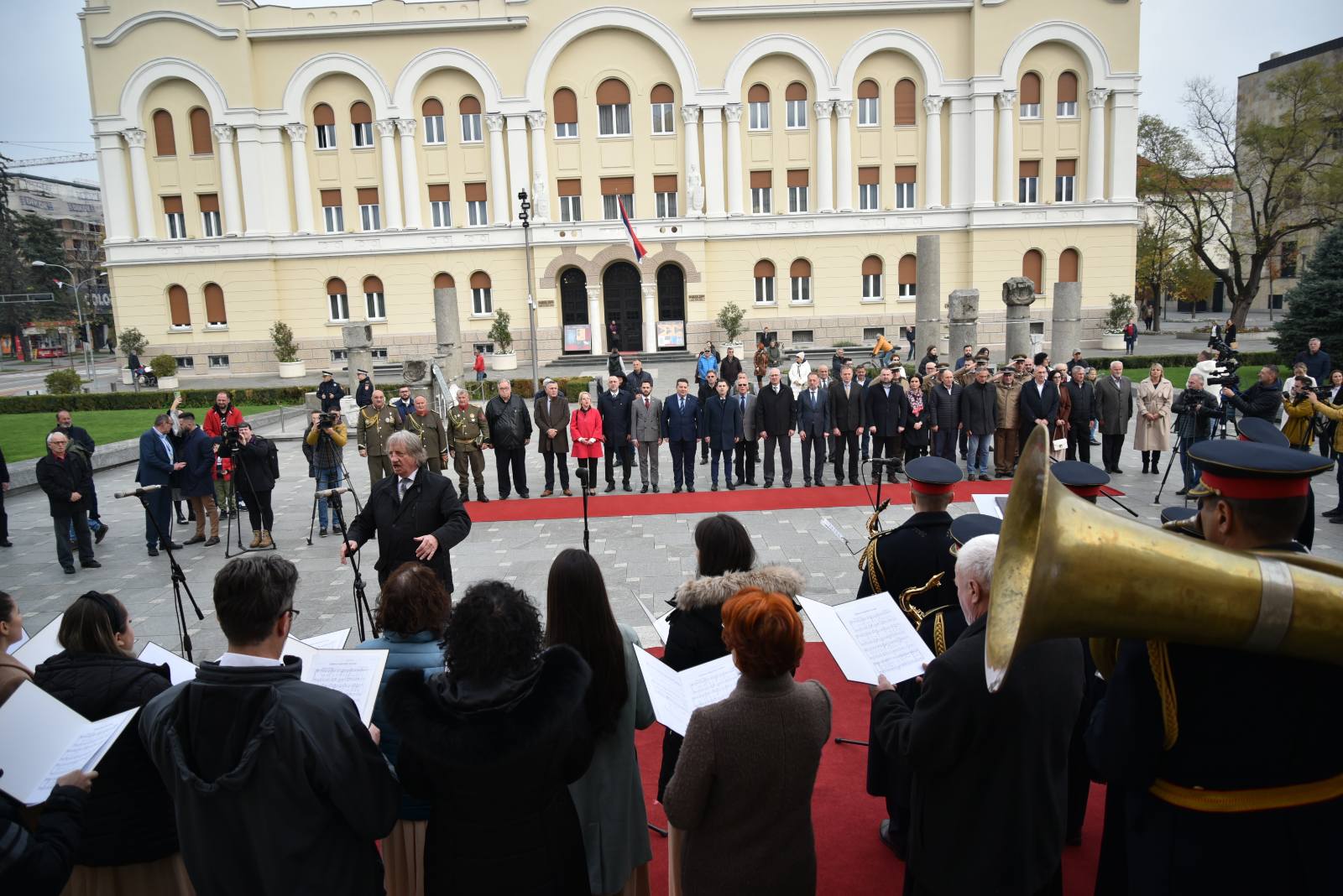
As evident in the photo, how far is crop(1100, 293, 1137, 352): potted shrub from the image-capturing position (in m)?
34.7

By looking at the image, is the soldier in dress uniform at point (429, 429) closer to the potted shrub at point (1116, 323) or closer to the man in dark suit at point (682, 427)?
the man in dark suit at point (682, 427)

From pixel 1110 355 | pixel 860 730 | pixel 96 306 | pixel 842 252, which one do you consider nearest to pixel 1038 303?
pixel 1110 355

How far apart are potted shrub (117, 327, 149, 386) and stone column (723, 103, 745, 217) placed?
25.8 m

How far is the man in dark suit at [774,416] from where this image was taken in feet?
44.1

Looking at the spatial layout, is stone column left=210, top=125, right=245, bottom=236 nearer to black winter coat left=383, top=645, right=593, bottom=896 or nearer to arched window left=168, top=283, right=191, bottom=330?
arched window left=168, top=283, right=191, bottom=330

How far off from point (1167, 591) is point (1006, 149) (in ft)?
123

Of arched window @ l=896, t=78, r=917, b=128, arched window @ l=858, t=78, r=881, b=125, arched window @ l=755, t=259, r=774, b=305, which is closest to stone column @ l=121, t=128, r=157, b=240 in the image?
arched window @ l=755, t=259, r=774, b=305

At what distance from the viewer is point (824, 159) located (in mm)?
35625

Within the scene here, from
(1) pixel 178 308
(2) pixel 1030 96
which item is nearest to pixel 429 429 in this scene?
(1) pixel 178 308

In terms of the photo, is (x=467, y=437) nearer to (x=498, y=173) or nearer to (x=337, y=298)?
(x=498, y=173)

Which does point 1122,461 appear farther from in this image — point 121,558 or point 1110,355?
point 1110,355

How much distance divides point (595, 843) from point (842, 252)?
3547cm

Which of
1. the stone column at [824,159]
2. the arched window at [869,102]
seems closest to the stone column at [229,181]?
the stone column at [824,159]

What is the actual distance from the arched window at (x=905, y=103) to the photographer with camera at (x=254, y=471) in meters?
32.0
